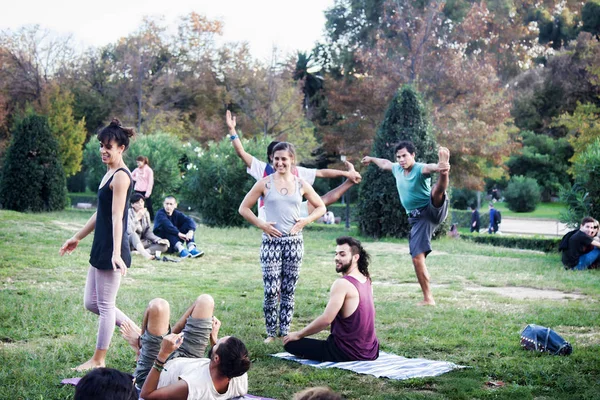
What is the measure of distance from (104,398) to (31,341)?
4.09 m

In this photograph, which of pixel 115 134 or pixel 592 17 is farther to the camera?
pixel 592 17

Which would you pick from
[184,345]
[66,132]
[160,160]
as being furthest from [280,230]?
[66,132]

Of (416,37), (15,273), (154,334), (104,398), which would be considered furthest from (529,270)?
(416,37)

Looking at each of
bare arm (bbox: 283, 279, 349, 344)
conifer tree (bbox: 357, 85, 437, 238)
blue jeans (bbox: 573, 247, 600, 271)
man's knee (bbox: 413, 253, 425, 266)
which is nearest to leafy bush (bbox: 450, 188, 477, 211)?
conifer tree (bbox: 357, 85, 437, 238)

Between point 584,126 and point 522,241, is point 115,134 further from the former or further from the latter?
point 584,126

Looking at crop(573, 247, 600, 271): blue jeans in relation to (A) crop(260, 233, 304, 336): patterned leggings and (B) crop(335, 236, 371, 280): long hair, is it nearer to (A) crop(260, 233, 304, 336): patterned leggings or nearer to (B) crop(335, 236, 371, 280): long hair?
(A) crop(260, 233, 304, 336): patterned leggings

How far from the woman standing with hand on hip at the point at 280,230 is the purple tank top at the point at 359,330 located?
925 millimetres

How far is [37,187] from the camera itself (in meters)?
24.2

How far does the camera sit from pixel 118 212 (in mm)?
5211

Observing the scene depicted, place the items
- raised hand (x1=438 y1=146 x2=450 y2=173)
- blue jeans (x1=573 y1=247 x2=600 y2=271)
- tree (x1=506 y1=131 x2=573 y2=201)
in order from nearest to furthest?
raised hand (x1=438 y1=146 x2=450 y2=173)
blue jeans (x1=573 y1=247 x2=600 y2=271)
tree (x1=506 y1=131 x2=573 y2=201)

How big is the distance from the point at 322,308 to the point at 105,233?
365 cm

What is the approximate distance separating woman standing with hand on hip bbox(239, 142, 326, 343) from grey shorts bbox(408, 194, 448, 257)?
2.46 metres

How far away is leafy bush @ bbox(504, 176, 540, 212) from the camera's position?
4053 centimetres

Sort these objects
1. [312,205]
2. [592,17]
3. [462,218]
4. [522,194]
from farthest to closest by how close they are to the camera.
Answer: [522,194], [592,17], [462,218], [312,205]
